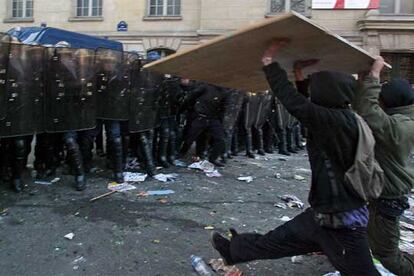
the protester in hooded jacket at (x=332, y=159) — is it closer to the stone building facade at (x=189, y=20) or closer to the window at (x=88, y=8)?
the stone building facade at (x=189, y=20)

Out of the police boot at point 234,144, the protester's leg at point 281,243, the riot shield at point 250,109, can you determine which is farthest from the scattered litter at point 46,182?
the riot shield at point 250,109

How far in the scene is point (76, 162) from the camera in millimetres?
6086

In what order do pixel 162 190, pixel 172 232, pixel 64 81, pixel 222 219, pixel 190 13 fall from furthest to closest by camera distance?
1. pixel 190 13
2. pixel 162 190
3. pixel 64 81
4. pixel 222 219
5. pixel 172 232

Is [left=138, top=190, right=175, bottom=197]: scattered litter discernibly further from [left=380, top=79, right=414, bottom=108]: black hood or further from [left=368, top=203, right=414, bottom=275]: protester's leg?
[left=380, top=79, right=414, bottom=108]: black hood

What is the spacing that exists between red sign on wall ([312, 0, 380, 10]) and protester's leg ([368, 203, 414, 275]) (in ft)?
54.0

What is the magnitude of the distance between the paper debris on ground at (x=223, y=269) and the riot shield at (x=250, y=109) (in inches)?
220

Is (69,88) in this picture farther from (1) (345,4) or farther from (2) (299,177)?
(1) (345,4)

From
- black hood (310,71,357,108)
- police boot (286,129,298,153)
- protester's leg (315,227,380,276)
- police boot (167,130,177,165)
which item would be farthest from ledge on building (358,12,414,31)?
protester's leg (315,227,380,276)

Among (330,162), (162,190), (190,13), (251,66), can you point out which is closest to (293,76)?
(251,66)

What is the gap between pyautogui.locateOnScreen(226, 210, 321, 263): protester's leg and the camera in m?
3.23

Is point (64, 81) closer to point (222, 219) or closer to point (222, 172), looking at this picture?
point (222, 219)

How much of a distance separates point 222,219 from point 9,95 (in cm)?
257

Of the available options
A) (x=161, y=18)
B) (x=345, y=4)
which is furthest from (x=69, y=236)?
(x=161, y=18)

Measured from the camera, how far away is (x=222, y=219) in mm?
5316
